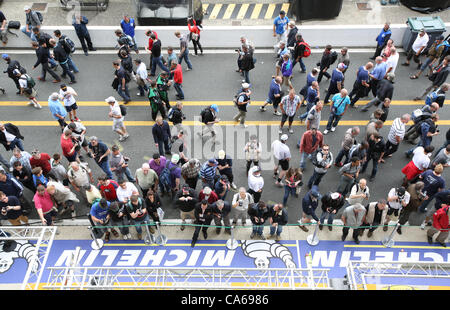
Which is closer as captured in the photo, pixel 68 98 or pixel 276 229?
pixel 276 229

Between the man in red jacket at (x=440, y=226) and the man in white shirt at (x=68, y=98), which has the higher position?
the man in white shirt at (x=68, y=98)

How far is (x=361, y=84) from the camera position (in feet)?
39.4

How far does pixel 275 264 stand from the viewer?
29.8ft

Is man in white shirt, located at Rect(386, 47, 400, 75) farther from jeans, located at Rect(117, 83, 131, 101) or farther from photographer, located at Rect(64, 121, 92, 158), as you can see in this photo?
photographer, located at Rect(64, 121, 92, 158)

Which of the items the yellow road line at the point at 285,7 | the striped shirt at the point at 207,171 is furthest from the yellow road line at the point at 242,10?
the striped shirt at the point at 207,171

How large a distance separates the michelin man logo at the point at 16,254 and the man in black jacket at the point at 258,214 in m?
5.17

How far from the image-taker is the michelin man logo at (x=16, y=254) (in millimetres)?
9156

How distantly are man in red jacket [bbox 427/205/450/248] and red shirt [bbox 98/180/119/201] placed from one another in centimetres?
730

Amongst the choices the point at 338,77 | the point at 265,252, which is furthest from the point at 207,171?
the point at 338,77

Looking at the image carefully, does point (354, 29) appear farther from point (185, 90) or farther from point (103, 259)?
point (103, 259)

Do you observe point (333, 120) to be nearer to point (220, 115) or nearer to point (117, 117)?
point (220, 115)

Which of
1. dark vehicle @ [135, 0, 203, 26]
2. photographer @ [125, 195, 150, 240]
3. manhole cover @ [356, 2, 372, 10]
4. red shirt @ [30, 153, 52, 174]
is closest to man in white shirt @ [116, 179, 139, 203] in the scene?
photographer @ [125, 195, 150, 240]

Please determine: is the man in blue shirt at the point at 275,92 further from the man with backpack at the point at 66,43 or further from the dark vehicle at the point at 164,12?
the man with backpack at the point at 66,43

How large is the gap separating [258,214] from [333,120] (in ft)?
15.6
